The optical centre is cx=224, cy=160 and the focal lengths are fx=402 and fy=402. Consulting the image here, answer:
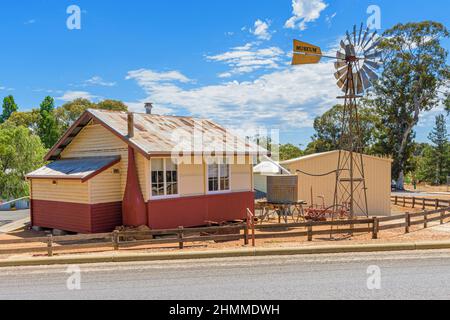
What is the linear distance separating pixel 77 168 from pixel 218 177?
239 inches

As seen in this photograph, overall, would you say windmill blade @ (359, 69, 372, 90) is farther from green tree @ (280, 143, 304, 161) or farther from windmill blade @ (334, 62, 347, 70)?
green tree @ (280, 143, 304, 161)

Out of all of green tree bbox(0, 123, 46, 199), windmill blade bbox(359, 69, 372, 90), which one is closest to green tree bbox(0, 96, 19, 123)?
green tree bbox(0, 123, 46, 199)

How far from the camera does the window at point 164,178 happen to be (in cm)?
1588

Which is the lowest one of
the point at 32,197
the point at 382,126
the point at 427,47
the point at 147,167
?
the point at 32,197

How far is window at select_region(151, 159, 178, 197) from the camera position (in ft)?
52.1

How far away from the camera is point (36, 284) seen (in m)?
9.09

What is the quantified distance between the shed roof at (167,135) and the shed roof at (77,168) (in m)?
1.15

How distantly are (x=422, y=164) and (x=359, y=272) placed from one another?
8219 centimetres

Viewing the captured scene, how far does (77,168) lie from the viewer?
17.0 metres

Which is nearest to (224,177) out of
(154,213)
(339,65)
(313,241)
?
(154,213)

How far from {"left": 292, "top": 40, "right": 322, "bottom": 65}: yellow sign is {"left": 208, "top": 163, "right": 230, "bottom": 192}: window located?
554cm
